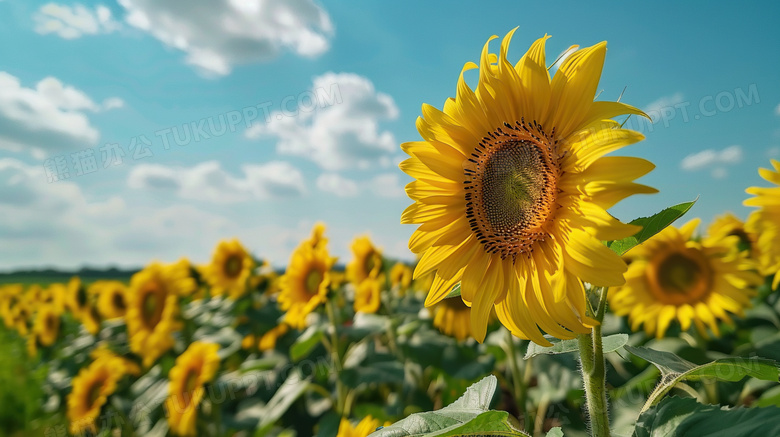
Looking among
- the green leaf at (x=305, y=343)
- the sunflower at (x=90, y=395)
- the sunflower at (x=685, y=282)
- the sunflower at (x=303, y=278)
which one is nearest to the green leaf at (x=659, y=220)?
the sunflower at (x=685, y=282)

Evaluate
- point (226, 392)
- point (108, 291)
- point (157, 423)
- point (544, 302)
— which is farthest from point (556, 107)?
point (108, 291)

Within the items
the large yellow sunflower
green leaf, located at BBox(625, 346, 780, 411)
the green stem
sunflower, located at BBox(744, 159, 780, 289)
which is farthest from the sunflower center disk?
the green stem

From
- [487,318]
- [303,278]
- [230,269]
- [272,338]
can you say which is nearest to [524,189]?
[487,318]

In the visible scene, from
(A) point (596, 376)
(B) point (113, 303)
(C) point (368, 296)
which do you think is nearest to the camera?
(A) point (596, 376)

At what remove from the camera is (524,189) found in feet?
4.43

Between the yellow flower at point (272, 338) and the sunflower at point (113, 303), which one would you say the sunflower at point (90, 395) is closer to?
the yellow flower at point (272, 338)

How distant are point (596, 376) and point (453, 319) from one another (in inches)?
125

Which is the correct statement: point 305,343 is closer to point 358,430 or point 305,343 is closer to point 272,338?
point 358,430

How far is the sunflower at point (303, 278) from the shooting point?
3.85 m

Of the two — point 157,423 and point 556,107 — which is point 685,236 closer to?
point 556,107

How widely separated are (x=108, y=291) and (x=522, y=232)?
7.20 metres

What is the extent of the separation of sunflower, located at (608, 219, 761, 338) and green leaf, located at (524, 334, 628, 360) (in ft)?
7.81

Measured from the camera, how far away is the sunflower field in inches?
42.8

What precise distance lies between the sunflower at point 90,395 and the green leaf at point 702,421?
16.5 feet
